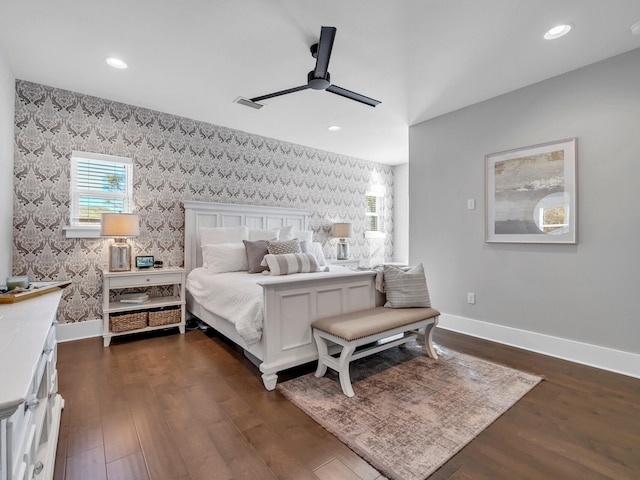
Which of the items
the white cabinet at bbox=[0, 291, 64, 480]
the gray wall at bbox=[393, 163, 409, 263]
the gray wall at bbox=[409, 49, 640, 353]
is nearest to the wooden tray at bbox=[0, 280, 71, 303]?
the white cabinet at bbox=[0, 291, 64, 480]

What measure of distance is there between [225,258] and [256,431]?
81.5 inches

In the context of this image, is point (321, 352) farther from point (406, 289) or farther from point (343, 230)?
point (343, 230)

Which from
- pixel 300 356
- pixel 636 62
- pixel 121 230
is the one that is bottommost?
pixel 300 356

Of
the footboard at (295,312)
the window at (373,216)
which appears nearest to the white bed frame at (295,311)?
the footboard at (295,312)

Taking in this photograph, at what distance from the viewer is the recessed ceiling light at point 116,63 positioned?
104 inches

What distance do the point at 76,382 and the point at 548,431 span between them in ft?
10.4

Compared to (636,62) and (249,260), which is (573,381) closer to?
(636,62)

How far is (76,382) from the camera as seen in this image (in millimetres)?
2352

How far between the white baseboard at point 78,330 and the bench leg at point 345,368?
281 cm

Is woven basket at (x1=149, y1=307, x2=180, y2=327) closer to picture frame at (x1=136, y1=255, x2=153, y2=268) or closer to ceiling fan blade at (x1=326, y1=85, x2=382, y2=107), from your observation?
picture frame at (x1=136, y1=255, x2=153, y2=268)

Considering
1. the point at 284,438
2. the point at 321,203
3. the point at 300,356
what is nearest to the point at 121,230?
the point at 300,356

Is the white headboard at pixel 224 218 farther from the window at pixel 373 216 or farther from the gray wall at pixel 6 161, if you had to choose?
the window at pixel 373 216

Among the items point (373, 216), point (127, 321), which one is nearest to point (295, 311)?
point (127, 321)

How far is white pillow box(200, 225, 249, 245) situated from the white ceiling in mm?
1427
